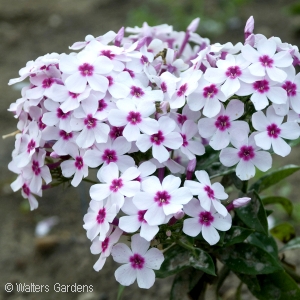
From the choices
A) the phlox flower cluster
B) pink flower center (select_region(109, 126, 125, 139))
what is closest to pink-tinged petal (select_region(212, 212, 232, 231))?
the phlox flower cluster

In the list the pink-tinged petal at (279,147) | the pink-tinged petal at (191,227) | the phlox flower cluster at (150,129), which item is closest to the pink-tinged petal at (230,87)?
the phlox flower cluster at (150,129)

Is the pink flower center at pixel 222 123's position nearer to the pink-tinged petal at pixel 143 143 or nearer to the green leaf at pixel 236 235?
the pink-tinged petal at pixel 143 143

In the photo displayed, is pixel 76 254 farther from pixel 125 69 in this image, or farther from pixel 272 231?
pixel 125 69

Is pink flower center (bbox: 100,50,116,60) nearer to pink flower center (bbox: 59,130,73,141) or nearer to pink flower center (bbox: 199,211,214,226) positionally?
pink flower center (bbox: 59,130,73,141)

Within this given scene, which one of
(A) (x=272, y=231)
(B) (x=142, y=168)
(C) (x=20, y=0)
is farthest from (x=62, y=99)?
(C) (x=20, y=0)

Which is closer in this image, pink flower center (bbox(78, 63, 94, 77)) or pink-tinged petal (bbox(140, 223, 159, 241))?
pink-tinged petal (bbox(140, 223, 159, 241))

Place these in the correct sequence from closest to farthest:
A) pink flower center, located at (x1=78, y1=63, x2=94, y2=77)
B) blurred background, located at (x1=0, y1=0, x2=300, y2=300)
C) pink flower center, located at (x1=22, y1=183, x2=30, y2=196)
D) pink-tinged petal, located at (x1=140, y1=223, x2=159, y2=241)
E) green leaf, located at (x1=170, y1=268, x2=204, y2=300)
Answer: pink-tinged petal, located at (x1=140, y1=223, x2=159, y2=241)
pink flower center, located at (x1=78, y1=63, x2=94, y2=77)
pink flower center, located at (x1=22, y1=183, x2=30, y2=196)
green leaf, located at (x1=170, y1=268, x2=204, y2=300)
blurred background, located at (x1=0, y1=0, x2=300, y2=300)
